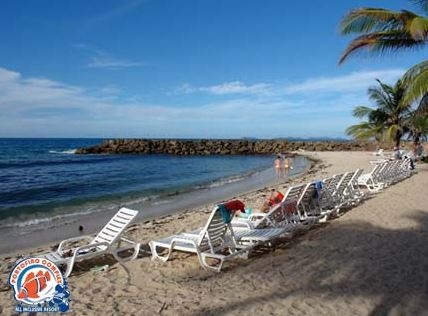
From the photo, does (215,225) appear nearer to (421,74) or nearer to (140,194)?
(421,74)

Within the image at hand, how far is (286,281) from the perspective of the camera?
4.91 meters

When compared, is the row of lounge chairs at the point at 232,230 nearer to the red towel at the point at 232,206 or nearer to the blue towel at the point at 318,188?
the blue towel at the point at 318,188

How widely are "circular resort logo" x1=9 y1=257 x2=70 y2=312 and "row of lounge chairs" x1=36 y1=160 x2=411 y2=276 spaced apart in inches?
51.0

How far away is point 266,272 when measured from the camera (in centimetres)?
526

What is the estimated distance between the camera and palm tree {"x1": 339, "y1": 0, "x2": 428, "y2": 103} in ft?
33.5

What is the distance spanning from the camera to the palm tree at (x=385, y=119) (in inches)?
895

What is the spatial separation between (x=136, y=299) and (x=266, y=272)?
1.65m

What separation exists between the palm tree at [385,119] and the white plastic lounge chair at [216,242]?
60.7 ft

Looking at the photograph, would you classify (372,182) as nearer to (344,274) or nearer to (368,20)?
(368,20)

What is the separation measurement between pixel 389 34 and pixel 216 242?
8.16 meters

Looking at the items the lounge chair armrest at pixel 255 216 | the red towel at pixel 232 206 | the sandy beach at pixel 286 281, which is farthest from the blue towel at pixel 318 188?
the red towel at pixel 232 206

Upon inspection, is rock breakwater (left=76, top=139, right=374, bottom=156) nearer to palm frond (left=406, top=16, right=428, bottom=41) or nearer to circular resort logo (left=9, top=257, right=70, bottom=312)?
palm frond (left=406, top=16, right=428, bottom=41)

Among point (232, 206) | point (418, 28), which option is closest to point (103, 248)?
point (232, 206)

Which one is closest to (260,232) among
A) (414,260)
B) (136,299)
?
(414,260)
